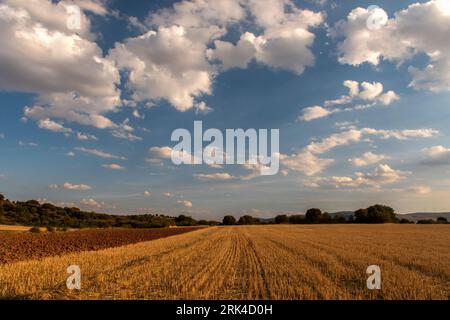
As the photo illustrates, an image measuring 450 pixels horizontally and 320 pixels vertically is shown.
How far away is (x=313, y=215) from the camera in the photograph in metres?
178

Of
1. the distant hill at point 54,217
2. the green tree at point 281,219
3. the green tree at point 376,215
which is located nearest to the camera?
the distant hill at point 54,217

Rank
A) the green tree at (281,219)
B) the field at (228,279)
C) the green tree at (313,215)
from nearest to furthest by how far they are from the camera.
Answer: the field at (228,279) < the green tree at (313,215) < the green tree at (281,219)

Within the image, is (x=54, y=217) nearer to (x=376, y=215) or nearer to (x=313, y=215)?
(x=313, y=215)

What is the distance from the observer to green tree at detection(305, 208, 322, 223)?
173925mm

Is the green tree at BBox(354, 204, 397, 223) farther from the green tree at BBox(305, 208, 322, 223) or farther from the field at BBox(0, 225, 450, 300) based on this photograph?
the field at BBox(0, 225, 450, 300)

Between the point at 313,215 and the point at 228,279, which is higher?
the point at 228,279

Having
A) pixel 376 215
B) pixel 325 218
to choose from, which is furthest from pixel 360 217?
pixel 325 218

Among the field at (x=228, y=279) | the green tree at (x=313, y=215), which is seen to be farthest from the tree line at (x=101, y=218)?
the field at (x=228, y=279)

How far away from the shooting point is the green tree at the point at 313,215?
173925 millimetres

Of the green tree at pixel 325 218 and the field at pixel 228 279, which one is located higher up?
the field at pixel 228 279

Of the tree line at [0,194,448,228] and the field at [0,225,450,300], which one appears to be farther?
the tree line at [0,194,448,228]

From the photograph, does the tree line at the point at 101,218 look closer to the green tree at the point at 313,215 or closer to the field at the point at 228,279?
the green tree at the point at 313,215

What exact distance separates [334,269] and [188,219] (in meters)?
163

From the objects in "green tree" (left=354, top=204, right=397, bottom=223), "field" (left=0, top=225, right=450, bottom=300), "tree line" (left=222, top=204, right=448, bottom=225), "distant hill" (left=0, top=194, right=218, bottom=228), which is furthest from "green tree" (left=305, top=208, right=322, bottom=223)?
"field" (left=0, top=225, right=450, bottom=300)
